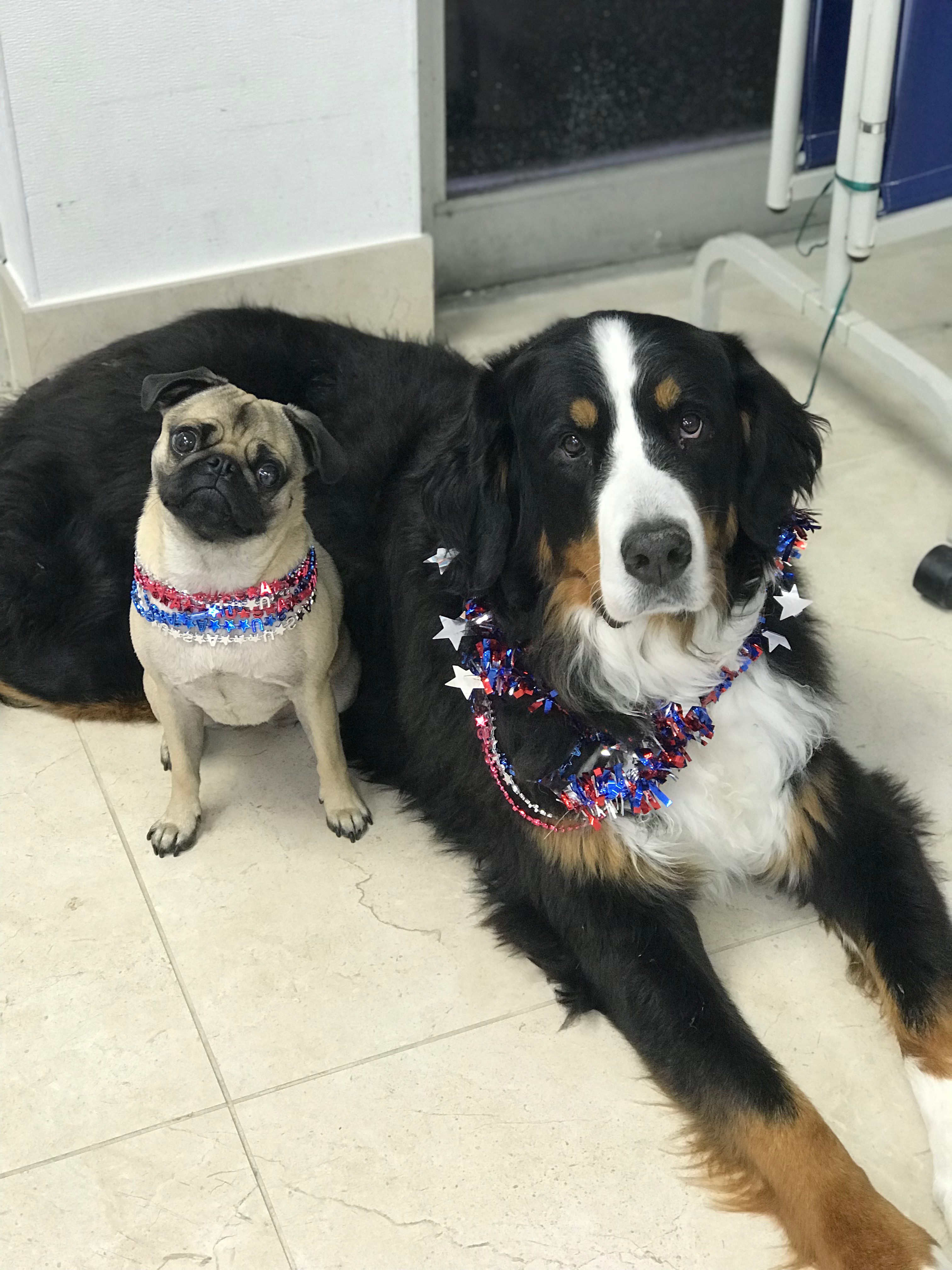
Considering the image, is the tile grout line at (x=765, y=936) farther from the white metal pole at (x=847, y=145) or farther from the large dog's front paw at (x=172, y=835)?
the white metal pole at (x=847, y=145)

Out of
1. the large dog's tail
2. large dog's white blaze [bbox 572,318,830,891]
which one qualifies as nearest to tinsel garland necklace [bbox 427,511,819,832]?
large dog's white blaze [bbox 572,318,830,891]

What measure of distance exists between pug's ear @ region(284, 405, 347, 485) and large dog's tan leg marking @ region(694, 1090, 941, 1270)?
44.7 inches

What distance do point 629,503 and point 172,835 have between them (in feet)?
3.65

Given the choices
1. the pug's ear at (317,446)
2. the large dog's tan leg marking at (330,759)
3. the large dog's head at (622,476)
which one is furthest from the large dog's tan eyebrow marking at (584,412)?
the large dog's tan leg marking at (330,759)

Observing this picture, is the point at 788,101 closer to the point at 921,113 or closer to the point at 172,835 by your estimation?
the point at 921,113

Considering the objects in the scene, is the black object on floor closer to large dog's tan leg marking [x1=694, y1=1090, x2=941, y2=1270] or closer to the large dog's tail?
large dog's tan leg marking [x1=694, y1=1090, x2=941, y2=1270]

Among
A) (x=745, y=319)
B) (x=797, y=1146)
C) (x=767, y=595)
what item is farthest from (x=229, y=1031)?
(x=745, y=319)

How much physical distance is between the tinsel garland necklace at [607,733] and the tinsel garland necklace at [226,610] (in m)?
0.27

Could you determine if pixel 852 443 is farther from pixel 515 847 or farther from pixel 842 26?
pixel 515 847

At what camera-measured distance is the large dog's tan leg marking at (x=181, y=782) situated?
2.39 metres

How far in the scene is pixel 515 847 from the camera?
221 centimetres

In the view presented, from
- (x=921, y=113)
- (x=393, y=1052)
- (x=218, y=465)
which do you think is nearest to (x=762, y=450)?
(x=218, y=465)

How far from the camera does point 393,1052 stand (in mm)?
2119

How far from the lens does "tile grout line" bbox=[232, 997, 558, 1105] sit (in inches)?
81.2
